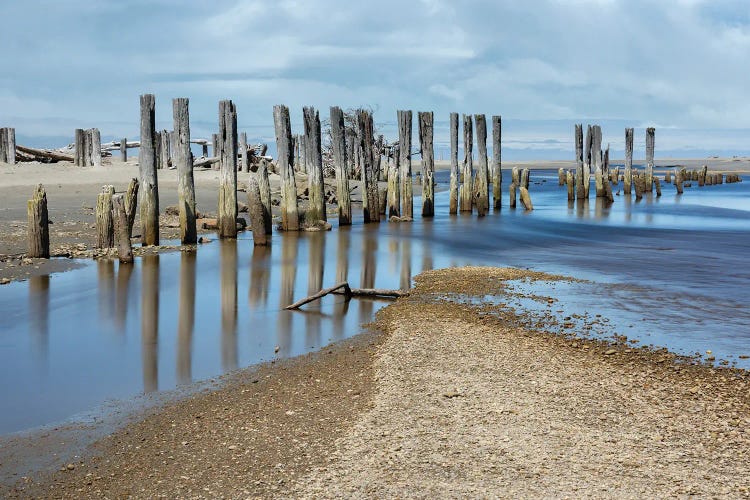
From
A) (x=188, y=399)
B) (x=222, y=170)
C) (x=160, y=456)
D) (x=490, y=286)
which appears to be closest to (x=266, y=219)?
(x=222, y=170)

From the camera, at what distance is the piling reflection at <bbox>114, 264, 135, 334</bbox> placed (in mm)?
9352

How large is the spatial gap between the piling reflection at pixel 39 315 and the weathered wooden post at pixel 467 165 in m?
17.1

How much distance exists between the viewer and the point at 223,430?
5.51 m

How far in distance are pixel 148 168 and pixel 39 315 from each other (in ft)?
19.6

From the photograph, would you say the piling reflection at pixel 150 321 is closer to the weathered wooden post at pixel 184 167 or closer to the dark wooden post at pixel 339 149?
the weathered wooden post at pixel 184 167

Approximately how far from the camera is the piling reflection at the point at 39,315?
8055 millimetres

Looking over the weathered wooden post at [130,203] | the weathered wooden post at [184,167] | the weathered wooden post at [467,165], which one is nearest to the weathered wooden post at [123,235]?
the weathered wooden post at [130,203]

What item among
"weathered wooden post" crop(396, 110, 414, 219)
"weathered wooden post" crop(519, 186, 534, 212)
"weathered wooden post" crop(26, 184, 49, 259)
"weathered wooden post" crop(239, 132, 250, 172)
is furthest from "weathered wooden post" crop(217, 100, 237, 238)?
"weathered wooden post" crop(239, 132, 250, 172)

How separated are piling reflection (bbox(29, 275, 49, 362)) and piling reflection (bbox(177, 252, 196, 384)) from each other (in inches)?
50.3

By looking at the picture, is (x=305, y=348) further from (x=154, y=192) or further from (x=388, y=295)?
(x=154, y=192)

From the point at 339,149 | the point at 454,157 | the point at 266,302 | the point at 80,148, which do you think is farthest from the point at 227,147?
the point at 80,148

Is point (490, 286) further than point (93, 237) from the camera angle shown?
No

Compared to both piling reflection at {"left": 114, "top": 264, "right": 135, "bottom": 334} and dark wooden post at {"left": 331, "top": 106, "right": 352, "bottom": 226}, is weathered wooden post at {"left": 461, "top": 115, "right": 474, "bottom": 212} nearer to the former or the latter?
dark wooden post at {"left": 331, "top": 106, "right": 352, "bottom": 226}

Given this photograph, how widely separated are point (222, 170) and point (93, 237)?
295 cm
